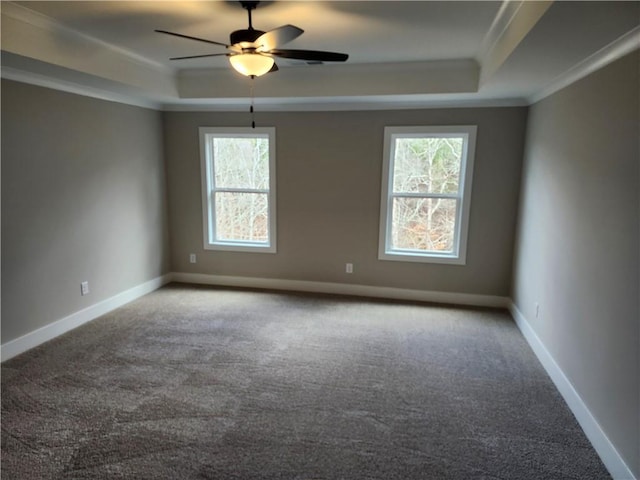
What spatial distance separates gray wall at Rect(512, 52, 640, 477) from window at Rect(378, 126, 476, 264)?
0.93 metres

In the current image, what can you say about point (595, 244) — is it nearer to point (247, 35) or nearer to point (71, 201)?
point (247, 35)

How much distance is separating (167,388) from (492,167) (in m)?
3.80

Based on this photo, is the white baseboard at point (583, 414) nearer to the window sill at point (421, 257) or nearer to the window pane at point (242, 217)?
the window sill at point (421, 257)

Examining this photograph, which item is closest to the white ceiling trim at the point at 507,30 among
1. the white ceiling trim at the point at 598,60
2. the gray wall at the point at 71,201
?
the white ceiling trim at the point at 598,60

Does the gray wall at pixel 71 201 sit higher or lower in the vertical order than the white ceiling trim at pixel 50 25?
lower

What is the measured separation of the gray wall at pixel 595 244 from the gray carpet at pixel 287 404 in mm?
352

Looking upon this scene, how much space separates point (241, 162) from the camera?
498cm

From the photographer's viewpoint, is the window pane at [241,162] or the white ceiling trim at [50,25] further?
the window pane at [241,162]

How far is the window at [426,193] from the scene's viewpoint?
4.38m

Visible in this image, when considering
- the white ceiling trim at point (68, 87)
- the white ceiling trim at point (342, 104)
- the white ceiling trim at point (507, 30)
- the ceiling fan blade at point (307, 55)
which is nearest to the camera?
the white ceiling trim at point (507, 30)

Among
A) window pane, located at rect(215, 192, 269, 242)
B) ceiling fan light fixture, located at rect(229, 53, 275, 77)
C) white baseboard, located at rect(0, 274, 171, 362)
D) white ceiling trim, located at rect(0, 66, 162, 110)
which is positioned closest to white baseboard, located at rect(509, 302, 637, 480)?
ceiling fan light fixture, located at rect(229, 53, 275, 77)

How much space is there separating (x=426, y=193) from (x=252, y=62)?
2712 millimetres

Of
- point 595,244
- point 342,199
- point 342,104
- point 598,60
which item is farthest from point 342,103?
point 595,244

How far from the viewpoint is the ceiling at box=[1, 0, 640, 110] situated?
7.20ft
